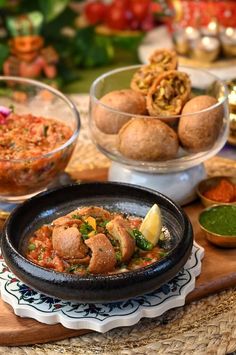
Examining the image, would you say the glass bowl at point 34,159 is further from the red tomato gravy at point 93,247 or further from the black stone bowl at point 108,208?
the red tomato gravy at point 93,247

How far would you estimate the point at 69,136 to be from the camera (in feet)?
6.24

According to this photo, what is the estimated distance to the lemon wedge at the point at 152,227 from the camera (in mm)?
1538

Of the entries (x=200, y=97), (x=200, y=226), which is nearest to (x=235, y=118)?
(x=200, y=97)

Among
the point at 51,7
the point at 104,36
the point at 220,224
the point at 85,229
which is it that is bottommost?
the point at 104,36

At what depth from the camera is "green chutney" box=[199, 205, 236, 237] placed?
168 centimetres

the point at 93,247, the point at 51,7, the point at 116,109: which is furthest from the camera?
the point at 51,7

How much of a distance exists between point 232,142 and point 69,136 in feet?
1.64

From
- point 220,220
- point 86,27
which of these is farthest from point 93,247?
point 86,27

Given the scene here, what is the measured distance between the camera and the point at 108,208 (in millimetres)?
1722

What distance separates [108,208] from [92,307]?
327 millimetres

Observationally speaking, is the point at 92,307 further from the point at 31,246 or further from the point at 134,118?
the point at 134,118

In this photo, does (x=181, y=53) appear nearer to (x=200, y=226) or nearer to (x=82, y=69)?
(x=82, y=69)

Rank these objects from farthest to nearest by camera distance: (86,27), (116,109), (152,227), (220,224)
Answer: (86,27) < (116,109) < (220,224) < (152,227)

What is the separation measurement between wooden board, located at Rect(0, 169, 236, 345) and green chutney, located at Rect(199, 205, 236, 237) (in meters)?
0.04
